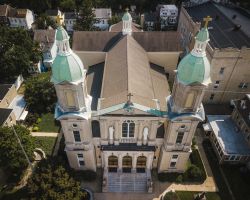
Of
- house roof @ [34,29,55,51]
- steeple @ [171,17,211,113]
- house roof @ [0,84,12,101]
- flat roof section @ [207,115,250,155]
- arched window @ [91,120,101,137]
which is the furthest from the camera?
house roof @ [34,29,55,51]

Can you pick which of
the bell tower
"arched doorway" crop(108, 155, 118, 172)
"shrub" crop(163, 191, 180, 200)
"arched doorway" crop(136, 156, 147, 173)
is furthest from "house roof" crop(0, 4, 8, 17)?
"shrub" crop(163, 191, 180, 200)

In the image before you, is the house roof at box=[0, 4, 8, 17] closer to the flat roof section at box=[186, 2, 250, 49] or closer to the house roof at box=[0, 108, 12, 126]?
the house roof at box=[0, 108, 12, 126]

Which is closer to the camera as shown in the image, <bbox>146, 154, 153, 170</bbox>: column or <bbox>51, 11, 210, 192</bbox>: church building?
<bbox>51, 11, 210, 192</bbox>: church building

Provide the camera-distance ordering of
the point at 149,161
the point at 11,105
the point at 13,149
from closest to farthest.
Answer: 1. the point at 13,149
2. the point at 149,161
3. the point at 11,105

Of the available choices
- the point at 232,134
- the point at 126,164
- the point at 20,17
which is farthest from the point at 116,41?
the point at 20,17

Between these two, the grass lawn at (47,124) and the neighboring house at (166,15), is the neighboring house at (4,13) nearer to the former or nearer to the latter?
the grass lawn at (47,124)

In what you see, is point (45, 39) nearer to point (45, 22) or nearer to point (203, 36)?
point (45, 22)
